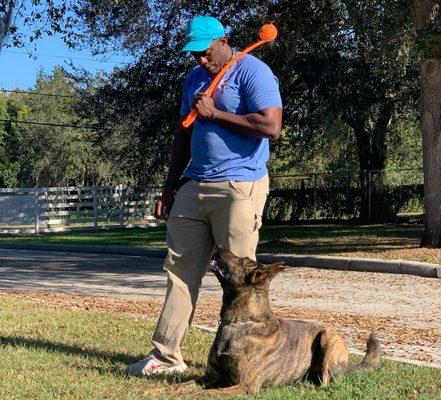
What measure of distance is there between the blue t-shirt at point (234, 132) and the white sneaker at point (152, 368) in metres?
1.28

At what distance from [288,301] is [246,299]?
5777 millimetres

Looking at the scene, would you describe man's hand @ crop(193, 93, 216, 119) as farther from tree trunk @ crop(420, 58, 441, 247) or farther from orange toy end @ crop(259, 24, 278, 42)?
tree trunk @ crop(420, 58, 441, 247)

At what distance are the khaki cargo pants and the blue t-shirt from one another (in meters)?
0.09

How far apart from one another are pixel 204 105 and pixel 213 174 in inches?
18.1

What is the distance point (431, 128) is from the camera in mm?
16156

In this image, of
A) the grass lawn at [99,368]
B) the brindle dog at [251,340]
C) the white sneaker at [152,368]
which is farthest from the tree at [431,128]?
the brindle dog at [251,340]

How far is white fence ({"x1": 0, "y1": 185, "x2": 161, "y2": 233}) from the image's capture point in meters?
31.1

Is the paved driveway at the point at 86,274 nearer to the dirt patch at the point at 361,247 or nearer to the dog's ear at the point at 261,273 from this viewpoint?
the dirt patch at the point at 361,247

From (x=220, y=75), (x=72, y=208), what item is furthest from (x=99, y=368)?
(x=72, y=208)

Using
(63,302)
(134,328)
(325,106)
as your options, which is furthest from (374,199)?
(134,328)

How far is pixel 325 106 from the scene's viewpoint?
24.5 metres

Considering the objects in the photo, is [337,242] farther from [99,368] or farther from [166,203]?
[99,368]

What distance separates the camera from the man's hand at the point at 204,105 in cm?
528

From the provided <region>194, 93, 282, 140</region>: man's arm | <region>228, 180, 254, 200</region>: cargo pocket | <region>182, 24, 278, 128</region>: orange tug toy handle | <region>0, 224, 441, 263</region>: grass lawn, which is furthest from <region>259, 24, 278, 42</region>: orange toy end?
<region>0, 224, 441, 263</region>: grass lawn
